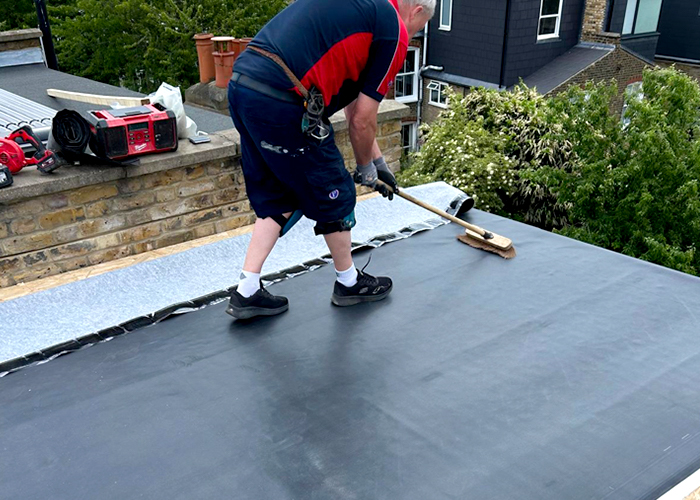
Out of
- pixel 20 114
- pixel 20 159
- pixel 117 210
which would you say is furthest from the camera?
pixel 20 114

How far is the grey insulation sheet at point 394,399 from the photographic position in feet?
6.12

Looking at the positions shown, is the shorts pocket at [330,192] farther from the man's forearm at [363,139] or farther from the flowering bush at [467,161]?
the flowering bush at [467,161]

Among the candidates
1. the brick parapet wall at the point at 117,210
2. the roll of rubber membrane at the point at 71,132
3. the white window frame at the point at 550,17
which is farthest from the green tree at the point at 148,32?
the roll of rubber membrane at the point at 71,132

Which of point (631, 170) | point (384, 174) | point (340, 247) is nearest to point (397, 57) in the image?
point (384, 174)

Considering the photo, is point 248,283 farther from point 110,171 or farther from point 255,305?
point 110,171

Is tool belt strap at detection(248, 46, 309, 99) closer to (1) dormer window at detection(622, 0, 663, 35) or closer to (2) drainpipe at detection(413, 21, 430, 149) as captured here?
(2) drainpipe at detection(413, 21, 430, 149)

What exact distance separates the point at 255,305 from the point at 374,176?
0.81 metres

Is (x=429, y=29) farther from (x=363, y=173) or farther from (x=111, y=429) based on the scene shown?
(x=111, y=429)

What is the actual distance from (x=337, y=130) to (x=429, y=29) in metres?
11.2

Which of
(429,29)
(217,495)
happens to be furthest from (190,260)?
(429,29)

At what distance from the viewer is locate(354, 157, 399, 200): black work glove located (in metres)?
2.81

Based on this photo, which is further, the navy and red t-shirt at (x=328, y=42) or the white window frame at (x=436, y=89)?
the white window frame at (x=436, y=89)

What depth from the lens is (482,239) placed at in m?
3.39

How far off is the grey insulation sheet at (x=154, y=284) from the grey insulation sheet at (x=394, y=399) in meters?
0.16
